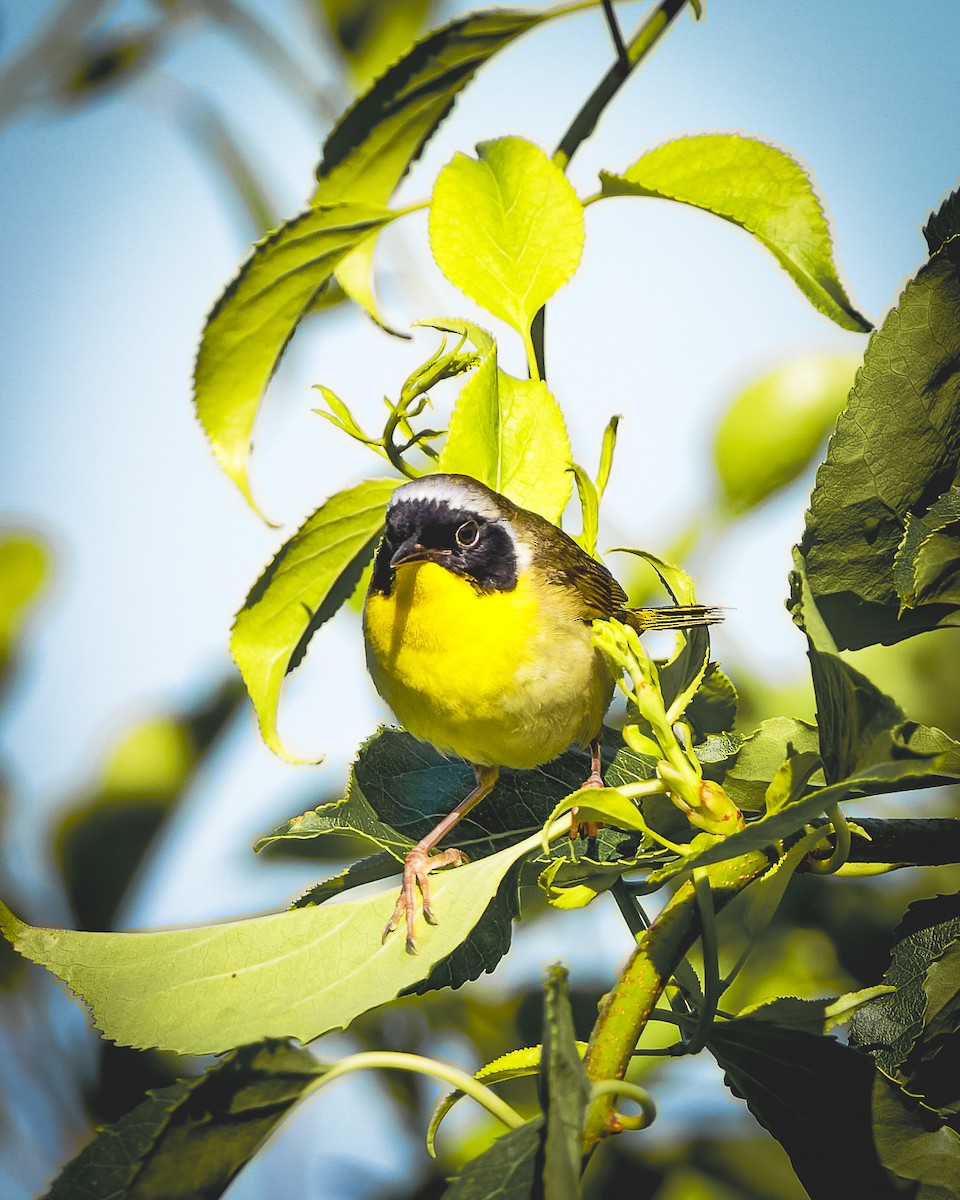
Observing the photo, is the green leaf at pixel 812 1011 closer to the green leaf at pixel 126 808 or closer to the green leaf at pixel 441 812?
the green leaf at pixel 441 812

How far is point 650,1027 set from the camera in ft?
3.95

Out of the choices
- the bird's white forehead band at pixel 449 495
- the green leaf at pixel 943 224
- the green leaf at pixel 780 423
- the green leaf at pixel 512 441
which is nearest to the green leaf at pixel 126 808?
the bird's white forehead band at pixel 449 495

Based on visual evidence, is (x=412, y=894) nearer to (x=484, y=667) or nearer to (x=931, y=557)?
(x=484, y=667)

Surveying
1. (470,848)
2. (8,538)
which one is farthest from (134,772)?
(470,848)

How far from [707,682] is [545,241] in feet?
1.22

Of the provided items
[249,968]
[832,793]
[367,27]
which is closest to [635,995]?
[832,793]

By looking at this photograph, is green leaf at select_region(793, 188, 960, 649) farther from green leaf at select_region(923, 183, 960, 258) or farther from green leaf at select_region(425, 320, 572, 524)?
green leaf at select_region(425, 320, 572, 524)

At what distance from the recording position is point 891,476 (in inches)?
28.6

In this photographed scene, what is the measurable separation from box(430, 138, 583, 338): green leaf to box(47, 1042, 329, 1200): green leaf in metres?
0.55

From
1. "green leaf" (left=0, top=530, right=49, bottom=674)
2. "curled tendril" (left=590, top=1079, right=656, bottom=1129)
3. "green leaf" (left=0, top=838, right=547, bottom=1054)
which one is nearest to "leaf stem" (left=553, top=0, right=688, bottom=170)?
"green leaf" (left=0, top=838, right=547, bottom=1054)

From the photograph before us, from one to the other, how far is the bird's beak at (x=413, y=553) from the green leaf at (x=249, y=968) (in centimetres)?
37

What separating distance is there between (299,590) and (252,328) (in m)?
0.20

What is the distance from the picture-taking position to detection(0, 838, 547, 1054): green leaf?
0.72 metres

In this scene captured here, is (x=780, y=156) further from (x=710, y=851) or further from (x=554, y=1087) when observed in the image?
(x=554, y=1087)
